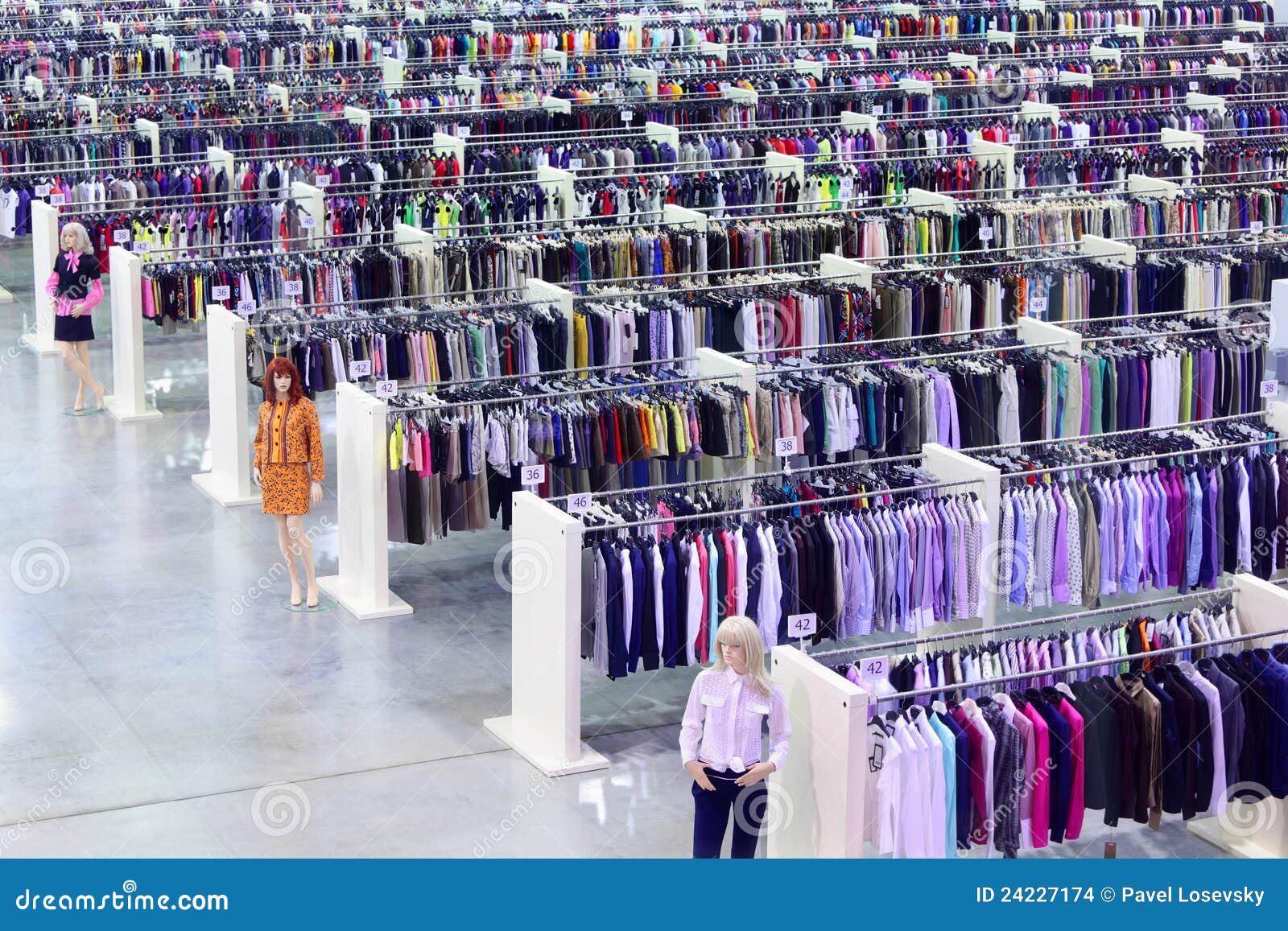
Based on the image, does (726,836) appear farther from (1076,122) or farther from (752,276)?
(1076,122)

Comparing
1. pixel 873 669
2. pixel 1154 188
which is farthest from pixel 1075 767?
pixel 1154 188

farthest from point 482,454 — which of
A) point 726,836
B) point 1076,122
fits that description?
point 1076,122

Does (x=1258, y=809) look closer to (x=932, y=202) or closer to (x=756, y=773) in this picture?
(x=756, y=773)

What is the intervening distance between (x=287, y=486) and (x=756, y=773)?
4.54m

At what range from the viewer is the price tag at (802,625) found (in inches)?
358

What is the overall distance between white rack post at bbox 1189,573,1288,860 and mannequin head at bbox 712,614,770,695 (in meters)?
2.44

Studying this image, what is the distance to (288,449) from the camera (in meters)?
11.2

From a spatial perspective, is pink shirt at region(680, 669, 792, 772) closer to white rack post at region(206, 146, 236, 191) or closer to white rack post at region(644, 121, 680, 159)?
white rack post at region(206, 146, 236, 191)

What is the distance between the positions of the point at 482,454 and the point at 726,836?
331cm

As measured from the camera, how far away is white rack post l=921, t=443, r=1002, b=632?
396 inches

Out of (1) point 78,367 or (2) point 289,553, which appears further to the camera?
(1) point 78,367

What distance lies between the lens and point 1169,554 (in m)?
10.8

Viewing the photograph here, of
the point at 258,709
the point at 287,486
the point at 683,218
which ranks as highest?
the point at 683,218

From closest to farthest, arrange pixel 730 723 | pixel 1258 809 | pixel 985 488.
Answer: pixel 730 723 < pixel 1258 809 < pixel 985 488
